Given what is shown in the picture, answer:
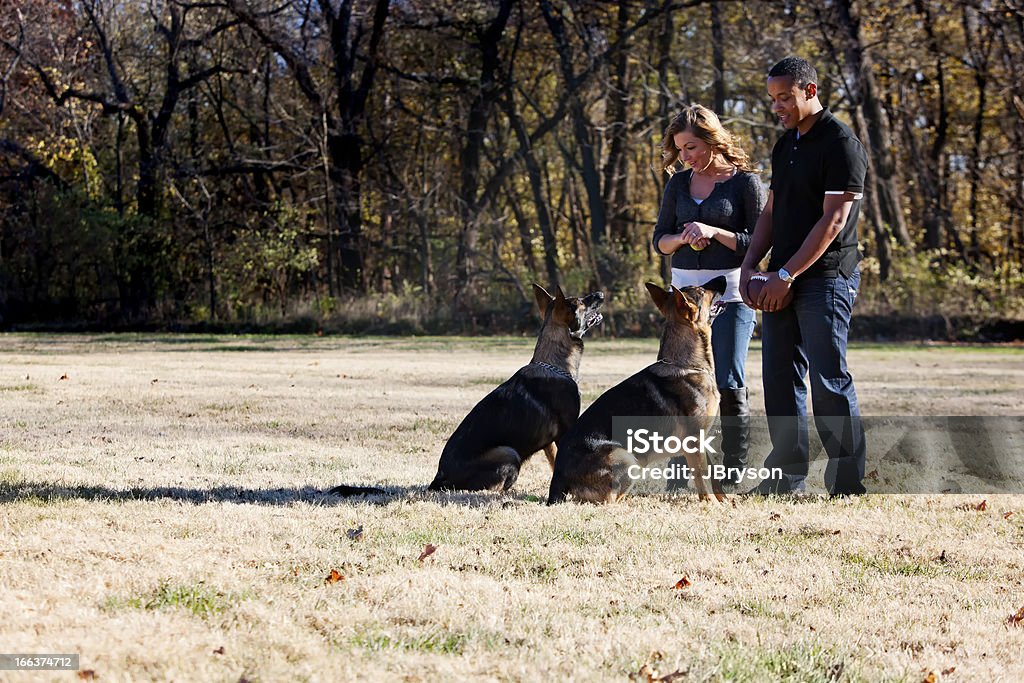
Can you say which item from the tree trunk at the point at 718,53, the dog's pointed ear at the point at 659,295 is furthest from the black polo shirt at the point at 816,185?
the tree trunk at the point at 718,53

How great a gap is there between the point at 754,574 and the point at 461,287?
21774 millimetres

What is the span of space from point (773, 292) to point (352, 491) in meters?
2.48

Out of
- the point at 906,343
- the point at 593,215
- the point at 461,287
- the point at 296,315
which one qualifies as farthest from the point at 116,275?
the point at 906,343

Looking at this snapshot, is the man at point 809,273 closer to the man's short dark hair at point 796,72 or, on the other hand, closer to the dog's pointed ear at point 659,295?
the man's short dark hair at point 796,72

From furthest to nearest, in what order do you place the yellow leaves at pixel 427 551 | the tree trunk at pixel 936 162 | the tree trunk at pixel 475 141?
the tree trunk at pixel 936 162, the tree trunk at pixel 475 141, the yellow leaves at pixel 427 551

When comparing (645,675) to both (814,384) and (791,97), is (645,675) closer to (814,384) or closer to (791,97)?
(814,384)

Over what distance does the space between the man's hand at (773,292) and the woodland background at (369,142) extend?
18.5 m

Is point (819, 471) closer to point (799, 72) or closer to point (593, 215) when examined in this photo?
point (799, 72)

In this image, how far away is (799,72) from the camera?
6086 mm

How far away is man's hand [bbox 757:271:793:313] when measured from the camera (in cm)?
616

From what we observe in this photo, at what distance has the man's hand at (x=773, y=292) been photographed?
616 cm

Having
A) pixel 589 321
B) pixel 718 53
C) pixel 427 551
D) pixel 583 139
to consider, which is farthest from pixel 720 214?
pixel 583 139

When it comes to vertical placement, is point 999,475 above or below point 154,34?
below

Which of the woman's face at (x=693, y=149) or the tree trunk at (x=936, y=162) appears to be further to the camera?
the tree trunk at (x=936, y=162)
